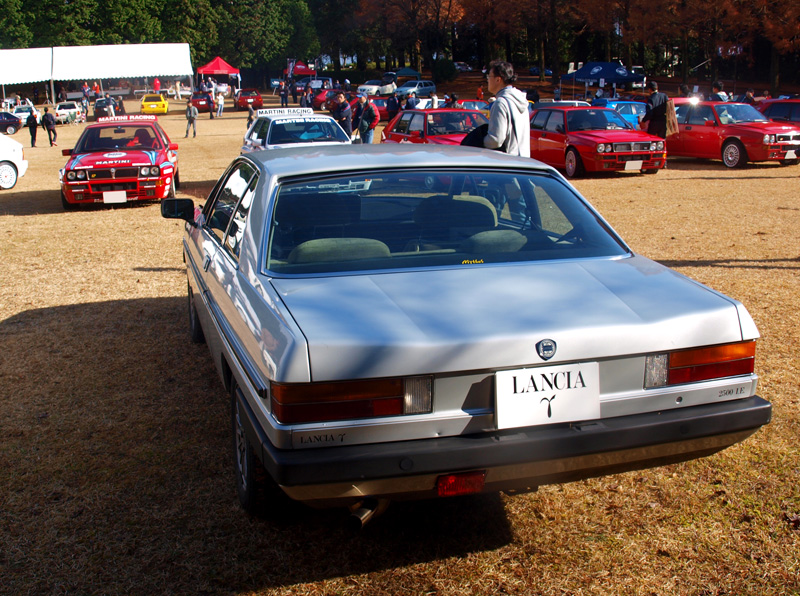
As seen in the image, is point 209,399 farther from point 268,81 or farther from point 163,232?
point 268,81

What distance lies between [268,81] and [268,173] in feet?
→ 302

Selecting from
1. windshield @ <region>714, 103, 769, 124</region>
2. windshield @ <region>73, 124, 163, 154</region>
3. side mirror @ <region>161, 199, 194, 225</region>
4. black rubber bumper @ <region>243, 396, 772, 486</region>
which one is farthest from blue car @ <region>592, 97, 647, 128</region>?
black rubber bumper @ <region>243, 396, 772, 486</region>

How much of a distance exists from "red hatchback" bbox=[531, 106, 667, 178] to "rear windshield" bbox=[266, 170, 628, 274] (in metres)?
12.8

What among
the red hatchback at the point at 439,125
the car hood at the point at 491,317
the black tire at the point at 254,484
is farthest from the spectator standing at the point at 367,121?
the car hood at the point at 491,317

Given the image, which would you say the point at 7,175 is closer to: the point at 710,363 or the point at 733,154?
the point at 733,154

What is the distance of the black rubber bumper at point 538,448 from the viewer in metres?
2.50

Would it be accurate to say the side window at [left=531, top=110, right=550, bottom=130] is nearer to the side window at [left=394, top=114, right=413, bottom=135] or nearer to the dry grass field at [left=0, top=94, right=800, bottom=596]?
the side window at [left=394, top=114, right=413, bottom=135]

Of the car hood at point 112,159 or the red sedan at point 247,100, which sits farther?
the red sedan at point 247,100

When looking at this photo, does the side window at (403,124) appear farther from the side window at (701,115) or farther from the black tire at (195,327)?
the black tire at (195,327)

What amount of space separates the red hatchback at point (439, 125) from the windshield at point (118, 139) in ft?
15.8

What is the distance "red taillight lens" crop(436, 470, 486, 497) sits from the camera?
2.61 meters

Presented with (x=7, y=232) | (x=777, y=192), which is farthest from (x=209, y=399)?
(x=777, y=192)

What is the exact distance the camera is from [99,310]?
690cm

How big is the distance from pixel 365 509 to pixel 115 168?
11.2m
